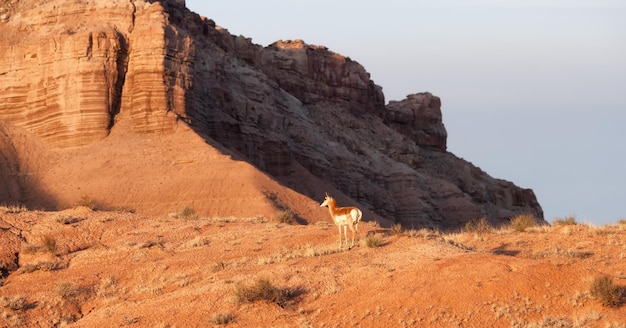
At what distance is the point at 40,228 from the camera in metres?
27.6

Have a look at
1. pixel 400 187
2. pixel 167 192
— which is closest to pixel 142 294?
pixel 167 192

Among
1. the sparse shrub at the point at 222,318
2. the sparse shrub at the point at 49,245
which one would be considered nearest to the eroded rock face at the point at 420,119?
the sparse shrub at the point at 49,245

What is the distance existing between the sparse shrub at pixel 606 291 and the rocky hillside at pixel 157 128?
35.3m

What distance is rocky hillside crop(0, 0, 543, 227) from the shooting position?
55156 mm

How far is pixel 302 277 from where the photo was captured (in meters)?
19.9

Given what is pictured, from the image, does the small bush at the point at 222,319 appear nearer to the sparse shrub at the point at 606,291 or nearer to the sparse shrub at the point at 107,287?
the sparse shrub at the point at 107,287

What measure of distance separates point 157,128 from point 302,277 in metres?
41.7

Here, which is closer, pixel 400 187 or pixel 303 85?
pixel 400 187

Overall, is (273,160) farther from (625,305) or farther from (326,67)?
(625,305)

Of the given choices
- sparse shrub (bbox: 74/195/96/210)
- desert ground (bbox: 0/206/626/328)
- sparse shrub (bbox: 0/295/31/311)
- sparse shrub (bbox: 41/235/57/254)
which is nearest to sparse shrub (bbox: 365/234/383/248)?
desert ground (bbox: 0/206/626/328)

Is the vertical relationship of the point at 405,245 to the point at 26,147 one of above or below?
below

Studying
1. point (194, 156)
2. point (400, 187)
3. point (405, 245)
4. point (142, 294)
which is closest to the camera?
point (142, 294)

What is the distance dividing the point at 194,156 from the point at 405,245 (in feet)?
119

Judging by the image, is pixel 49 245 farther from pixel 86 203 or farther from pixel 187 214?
pixel 86 203
